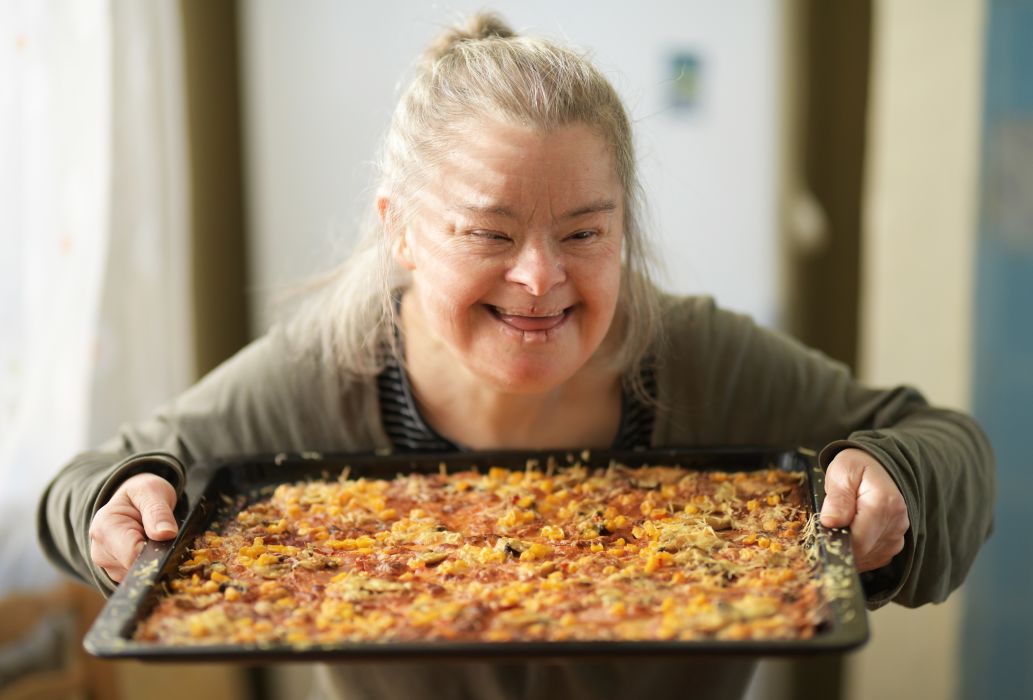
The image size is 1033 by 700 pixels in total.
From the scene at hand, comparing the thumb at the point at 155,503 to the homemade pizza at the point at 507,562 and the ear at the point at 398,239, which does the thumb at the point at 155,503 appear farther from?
the ear at the point at 398,239

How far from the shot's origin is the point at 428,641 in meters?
1.11

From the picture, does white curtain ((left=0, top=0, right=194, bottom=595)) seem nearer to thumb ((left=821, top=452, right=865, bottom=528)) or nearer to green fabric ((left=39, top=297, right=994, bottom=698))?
green fabric ((left=39, top=297, right=994, bottom=698))

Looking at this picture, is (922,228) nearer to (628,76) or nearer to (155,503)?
(628,76)

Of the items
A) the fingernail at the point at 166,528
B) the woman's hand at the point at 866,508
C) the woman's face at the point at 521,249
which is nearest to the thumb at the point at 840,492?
the woman's hand at the point at 866,508

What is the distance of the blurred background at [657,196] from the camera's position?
218 centimetres

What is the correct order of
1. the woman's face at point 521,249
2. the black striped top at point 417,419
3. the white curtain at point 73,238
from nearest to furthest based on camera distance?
the woman's face at point 521,249
the black striped top at point 417,419
the white curtain at point 73,238

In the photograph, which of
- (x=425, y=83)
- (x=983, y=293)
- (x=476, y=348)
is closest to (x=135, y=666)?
(x=476, y=348)

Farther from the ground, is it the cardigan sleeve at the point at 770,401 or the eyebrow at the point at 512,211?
the eyebrow at the point at 512,211

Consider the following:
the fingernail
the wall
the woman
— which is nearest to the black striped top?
the woman

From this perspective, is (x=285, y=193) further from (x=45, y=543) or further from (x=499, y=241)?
(x=499, y=241)

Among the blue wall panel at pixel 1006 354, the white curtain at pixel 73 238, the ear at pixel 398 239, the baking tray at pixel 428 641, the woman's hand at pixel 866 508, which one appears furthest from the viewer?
the blue wall panel at pixel 1006 354

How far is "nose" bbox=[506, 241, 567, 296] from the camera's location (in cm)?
139

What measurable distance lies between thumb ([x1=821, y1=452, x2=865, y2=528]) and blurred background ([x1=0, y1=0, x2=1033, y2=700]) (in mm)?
525

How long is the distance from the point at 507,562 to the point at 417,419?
1.32ft
